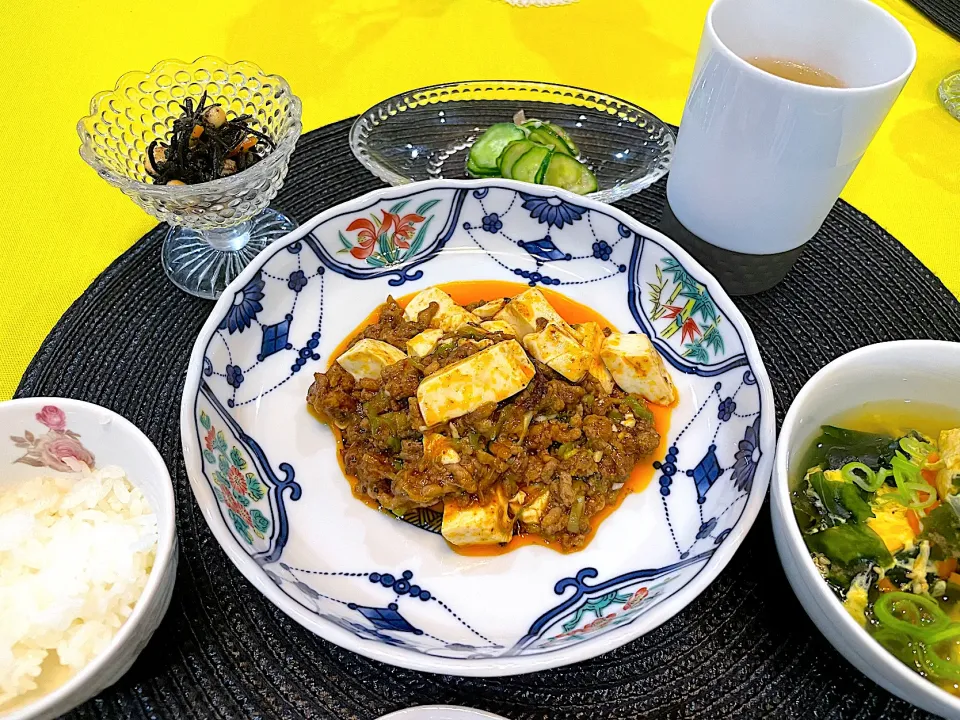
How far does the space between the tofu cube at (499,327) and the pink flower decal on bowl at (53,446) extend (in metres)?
1.26

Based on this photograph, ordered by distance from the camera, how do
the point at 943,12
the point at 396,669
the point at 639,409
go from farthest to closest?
the point at 943,12 < the point at 639,409 < the point at 396,669

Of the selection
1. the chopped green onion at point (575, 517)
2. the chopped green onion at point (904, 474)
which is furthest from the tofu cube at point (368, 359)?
the chopped green onion at point (904, 474)

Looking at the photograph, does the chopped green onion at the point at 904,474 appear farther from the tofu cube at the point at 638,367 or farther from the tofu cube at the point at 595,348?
the tofu cube at the point at 595,348

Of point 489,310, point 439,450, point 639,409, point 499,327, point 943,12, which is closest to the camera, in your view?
point 439,450

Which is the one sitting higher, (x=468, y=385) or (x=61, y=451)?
(x=468, y=385)

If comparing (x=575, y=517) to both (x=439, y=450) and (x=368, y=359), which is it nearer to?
(x=439, y=450)

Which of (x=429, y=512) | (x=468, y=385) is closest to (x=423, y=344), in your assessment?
(x=468, y=385)

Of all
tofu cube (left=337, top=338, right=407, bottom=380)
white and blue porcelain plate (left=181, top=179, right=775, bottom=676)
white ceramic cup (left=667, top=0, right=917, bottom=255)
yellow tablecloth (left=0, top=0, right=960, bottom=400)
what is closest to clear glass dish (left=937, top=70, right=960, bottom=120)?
yellow tablecloth (left=0, top=0, right=960, bottom=400)

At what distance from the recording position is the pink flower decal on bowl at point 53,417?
179 centimetres

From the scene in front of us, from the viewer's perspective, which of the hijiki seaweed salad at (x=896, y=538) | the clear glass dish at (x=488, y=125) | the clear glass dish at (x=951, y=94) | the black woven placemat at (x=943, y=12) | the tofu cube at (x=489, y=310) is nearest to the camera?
the hijiki seaweed salad at (x=896, y=538)

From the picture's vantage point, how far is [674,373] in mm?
2314

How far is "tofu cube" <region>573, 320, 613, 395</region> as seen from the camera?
2.21 meters

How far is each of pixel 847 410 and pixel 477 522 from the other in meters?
1.14

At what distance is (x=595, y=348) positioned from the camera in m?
2.28
